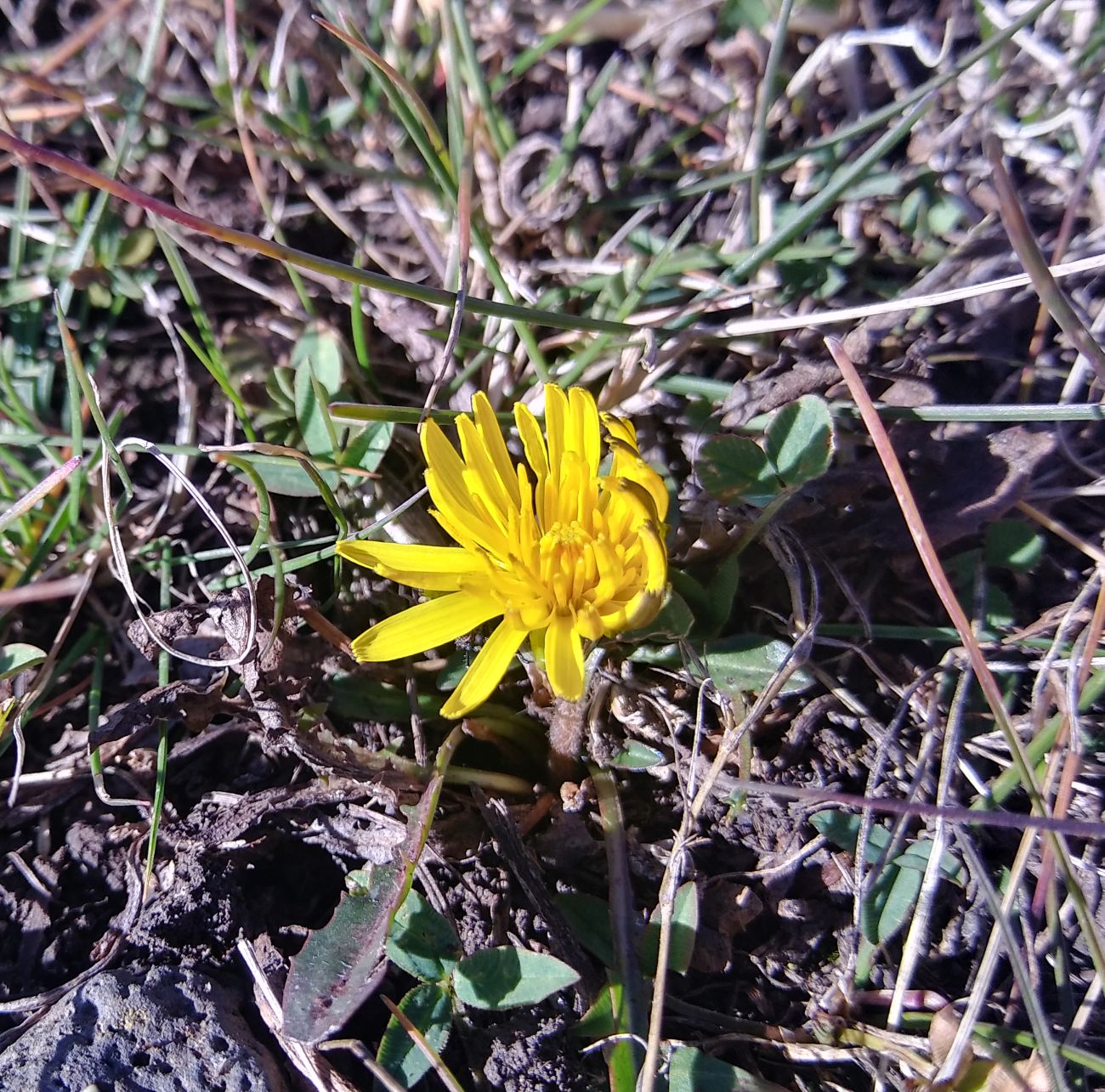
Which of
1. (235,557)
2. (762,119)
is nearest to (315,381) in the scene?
(235,557)

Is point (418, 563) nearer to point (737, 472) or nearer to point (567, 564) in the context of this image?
point (567, 564)

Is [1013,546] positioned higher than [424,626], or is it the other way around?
[424,626]

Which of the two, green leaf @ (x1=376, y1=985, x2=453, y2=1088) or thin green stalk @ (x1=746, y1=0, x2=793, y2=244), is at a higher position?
thin green stalk @ (x1=746, y1=0, x2=793, y2=244)

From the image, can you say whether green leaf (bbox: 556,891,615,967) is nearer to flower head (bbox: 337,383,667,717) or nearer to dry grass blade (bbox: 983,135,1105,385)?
flower head (bbox: 337,383,667,717)

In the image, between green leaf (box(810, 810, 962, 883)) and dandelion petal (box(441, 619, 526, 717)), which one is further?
green leaf (box(810, 810, 962, 883))

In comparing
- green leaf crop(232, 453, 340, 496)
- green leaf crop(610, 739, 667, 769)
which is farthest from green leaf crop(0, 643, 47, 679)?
green leaf crop(610, 739, 667, 769)

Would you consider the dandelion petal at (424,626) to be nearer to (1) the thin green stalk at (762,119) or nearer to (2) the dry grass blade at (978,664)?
(2) the dry grass blade at (978,664)

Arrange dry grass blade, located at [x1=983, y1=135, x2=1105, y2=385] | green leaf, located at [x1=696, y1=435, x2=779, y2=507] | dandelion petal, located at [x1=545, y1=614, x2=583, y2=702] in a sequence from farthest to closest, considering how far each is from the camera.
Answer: green leaf, located at [x1=696, y1=435, x2=779, y2=507], dandelion petal, located at [x1=545, y1=614, x2=583, y2=702], dry grass blade, located at [x1=983, y1=135, x2=1105, y2=385]

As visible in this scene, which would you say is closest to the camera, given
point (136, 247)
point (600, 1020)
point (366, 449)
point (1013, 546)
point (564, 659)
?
point (564, 659)
